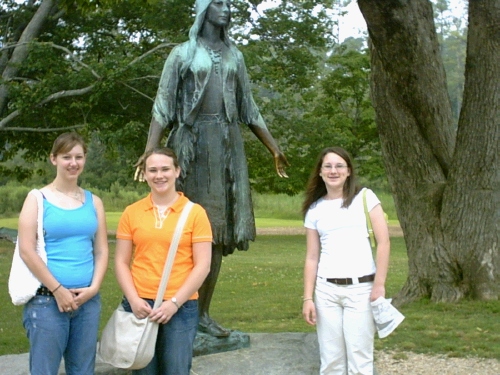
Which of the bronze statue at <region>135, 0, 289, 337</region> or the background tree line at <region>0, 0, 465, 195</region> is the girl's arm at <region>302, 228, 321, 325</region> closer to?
the bronze statue at <region>135, 0, 289, 337</region>

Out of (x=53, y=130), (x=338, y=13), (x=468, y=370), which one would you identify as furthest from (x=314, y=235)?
(x=338, y=13)

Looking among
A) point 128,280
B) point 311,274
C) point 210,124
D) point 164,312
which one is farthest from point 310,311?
point 210,124

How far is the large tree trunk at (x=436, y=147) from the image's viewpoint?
8.59 meters

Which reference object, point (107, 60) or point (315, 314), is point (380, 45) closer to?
point (315, 314)

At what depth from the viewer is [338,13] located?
26375 millimetres

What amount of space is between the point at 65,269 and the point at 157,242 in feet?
1.56

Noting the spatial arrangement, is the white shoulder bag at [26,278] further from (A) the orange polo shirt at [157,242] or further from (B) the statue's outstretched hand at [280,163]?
(B) the statue's outstretched hand at [280,163]

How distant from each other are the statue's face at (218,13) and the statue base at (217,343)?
217 cm

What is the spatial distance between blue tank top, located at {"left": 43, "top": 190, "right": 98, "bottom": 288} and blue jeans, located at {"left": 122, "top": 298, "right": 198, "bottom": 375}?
299 millimetres

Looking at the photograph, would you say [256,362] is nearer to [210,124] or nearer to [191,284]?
[191,284]

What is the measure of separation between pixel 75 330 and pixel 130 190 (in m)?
40.8

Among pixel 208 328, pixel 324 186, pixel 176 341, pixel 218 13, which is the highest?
pixel 218 13

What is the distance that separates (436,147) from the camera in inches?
370

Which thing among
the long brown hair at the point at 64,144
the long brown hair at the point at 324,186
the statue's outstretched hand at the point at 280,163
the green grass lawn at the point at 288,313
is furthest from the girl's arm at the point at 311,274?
the green grass lawn at the point at 288,313
